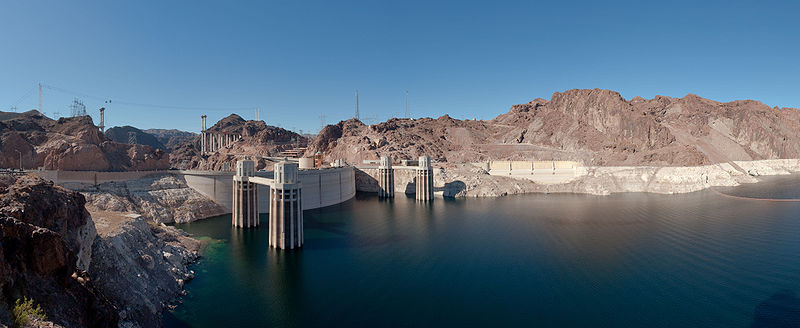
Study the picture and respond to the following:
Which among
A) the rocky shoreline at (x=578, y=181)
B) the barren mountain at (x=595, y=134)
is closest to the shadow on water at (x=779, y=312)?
the rocky shoreline at (x=578, y=181)

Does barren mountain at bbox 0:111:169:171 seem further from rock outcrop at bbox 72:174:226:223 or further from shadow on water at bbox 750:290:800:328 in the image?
shadow on water at bbox 750:290:800:328

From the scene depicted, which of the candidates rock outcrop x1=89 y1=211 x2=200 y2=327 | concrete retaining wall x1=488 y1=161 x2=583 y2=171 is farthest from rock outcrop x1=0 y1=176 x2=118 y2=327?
concrete retaining wall x1=488 y1=161 x2=583 y2=171

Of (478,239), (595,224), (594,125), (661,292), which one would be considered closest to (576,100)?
(594,125)

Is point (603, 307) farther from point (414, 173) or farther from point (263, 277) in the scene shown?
point (414, 173)

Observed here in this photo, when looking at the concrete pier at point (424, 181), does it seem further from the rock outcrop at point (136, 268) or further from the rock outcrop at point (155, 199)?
the rock outcrop at point (136, 268)

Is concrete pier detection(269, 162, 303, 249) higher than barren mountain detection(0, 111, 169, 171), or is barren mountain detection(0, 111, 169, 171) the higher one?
barren mountain detection(0, 111, 169, 171)

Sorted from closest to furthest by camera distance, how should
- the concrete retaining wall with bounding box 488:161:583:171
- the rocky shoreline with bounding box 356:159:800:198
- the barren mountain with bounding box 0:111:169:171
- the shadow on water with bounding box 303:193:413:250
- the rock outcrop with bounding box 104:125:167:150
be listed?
the shadow on water with bounding box 303:193:413:250 < the barren mountain with bounding box 0:111:169:171 < the rocky shoreline with bounding box 356:159:800:198 < the concrete retaining wall with bounding box 488:161:583:171 < the rock outcrop with bounding box 104:125:167:150
